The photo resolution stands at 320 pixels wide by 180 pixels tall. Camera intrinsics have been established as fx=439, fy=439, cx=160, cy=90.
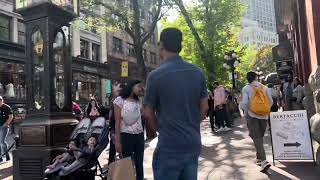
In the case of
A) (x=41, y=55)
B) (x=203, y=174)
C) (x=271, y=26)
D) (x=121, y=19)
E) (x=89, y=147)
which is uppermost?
(x=271, y=26)

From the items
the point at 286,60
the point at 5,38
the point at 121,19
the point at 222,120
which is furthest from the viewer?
the point at 5,38

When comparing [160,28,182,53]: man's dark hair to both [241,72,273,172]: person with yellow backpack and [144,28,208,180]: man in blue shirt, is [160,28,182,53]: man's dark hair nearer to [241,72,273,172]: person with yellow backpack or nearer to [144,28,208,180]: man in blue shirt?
[144,28,208,180]: man in blue shirt

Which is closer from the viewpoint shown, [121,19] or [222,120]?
[222,120]

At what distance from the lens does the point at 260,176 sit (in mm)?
7258

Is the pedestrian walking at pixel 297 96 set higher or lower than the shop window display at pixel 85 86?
lower

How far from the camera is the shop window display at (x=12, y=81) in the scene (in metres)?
28.7

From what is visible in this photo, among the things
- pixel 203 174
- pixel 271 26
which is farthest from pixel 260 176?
pixel 271 26

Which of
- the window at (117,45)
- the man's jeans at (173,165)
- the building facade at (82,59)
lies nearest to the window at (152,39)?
the building facade at (82,59)

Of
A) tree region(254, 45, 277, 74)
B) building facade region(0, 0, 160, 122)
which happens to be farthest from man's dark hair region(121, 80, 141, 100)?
tree region(254, 45, 277, 74)

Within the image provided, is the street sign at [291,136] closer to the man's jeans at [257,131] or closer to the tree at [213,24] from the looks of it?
the man's jeans at [257,131]

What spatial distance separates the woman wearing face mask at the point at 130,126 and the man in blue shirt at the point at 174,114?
292 centimetres

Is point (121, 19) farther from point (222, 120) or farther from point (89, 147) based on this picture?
point (89, 147)

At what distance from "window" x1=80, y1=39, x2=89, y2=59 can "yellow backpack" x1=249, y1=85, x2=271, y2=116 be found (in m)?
33.6

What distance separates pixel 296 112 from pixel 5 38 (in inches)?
991
